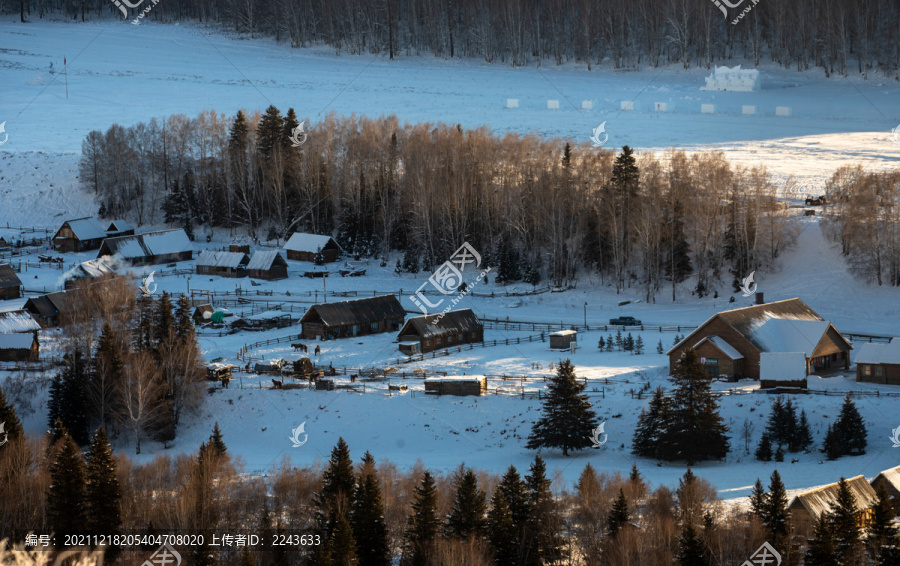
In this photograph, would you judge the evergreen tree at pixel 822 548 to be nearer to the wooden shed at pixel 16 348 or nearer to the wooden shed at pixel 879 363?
the wooden shed at pixel 879 363

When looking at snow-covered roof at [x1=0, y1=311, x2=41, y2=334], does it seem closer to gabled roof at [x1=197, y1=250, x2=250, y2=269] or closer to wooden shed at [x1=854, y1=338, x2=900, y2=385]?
gabled roof at [x1=197, y1=250, x2=250, y2=269]

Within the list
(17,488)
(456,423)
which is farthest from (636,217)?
(17,488)

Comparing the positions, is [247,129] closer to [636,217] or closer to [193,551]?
[636,217]

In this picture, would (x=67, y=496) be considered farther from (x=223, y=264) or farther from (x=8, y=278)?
(x=223, y=264)

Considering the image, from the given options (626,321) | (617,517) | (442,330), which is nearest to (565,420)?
(617,517)

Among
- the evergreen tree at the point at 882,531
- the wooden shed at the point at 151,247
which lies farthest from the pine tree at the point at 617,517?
the wooden shed at the point at 151,247

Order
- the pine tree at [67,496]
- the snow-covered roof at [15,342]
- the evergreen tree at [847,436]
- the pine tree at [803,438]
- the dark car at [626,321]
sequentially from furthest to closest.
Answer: the dark car at [626,321], the snow-covered roof at [15,342], the pine tree at [803,438], the evergreen tree at [847,436], the pine tree at [67,496]
